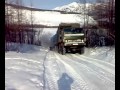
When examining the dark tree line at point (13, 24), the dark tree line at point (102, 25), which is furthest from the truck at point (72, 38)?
the dark tree line at point (13, 24)

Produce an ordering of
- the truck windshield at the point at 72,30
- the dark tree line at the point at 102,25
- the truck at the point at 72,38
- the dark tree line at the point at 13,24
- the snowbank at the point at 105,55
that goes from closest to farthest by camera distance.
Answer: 1. the snowbank at the point at 105,55
2. the truck at the point at 72,38
3. the truck windshield at the point at 72,30
4. the dark tree line at the point at 13,24
5. the dark tree line at the point at 102,25

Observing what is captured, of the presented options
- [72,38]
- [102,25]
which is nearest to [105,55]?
[72,38]

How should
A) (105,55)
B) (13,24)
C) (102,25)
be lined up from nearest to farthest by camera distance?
(105,55) < (102,25) < (13,24)

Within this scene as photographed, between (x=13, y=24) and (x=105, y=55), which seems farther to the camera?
(x=13, y=24)

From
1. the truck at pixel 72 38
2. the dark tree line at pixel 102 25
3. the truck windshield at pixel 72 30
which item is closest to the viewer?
the truck at pixel 72 38

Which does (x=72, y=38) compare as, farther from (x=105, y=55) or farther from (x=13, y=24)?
(x=13, y=24)

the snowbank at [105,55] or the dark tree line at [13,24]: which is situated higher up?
the dark tree line at [13,24]

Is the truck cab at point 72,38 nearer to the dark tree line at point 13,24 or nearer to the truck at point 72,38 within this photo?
the truck at point 72,38

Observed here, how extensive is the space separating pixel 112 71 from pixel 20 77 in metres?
5.48

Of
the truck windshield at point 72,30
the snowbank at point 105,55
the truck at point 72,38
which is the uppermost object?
the truck windshield at point 72,30

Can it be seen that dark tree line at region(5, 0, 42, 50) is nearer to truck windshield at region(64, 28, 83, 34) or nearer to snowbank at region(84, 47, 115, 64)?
truck windshield at region(64, 28, 83, 34)
